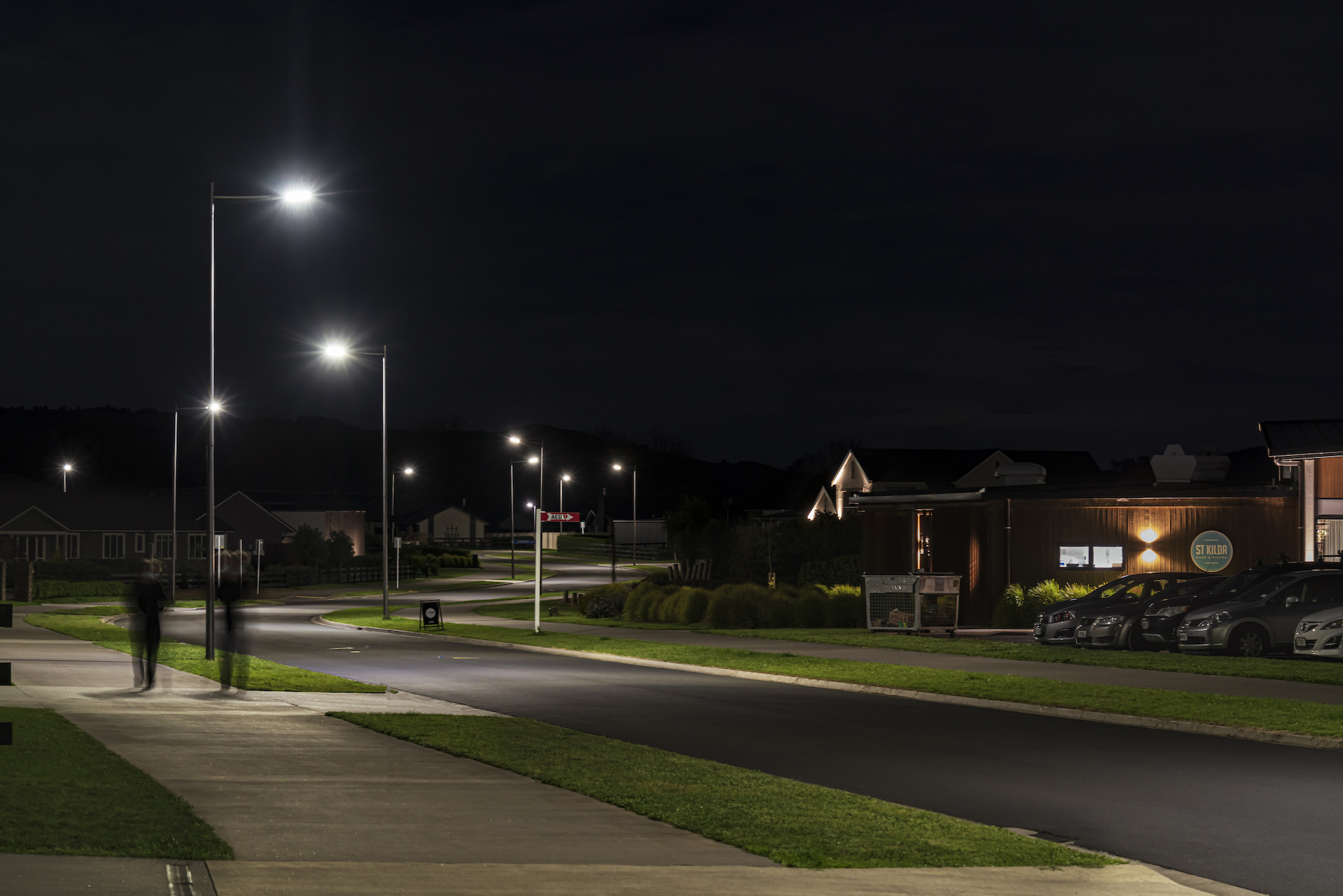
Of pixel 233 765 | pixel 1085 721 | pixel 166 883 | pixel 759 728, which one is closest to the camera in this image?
pixel 166 883

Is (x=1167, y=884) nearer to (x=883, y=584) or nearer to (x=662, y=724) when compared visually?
(x=662, y=724)

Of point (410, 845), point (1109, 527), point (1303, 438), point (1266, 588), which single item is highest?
point (1303, 438)

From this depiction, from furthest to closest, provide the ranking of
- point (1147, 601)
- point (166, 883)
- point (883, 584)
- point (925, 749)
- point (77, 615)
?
1. point (77, 615)
2. point (883, 584)
3. point (1147, 601)
4. point (925, 749)
5. point (166, 883)

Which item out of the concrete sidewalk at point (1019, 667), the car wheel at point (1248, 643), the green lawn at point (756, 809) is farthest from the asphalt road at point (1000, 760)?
the car wheel at point (1248, 643)

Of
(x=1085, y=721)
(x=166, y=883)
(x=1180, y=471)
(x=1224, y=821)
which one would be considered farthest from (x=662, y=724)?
(x=1180, y=471)

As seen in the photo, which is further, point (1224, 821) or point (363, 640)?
point (363, 640)

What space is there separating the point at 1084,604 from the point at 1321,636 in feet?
17.9

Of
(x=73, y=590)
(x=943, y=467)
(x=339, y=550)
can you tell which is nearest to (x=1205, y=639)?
(x=73, y=590)

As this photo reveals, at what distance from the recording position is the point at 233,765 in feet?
37.5

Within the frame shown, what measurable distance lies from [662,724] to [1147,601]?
50.7 feet

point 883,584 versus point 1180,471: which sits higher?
point 1180,471

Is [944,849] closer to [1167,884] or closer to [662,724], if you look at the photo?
[1167,884]

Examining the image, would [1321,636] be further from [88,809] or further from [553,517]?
[88,809]

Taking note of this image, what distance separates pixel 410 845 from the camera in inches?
325
